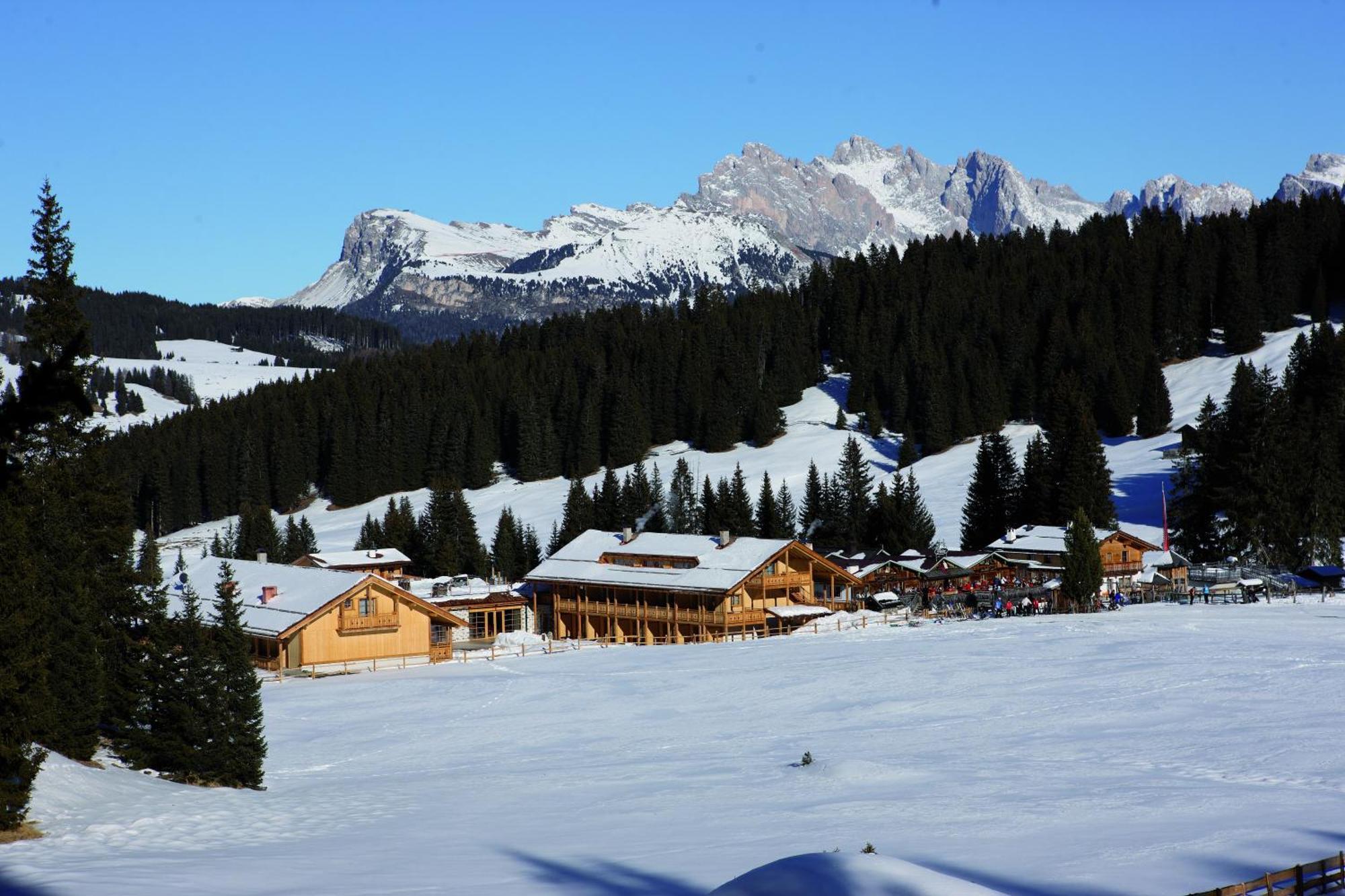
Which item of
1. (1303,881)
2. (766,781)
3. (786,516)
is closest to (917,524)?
(786,516)

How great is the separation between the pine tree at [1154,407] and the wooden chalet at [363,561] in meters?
64.1

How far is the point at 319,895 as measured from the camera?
56.4ft

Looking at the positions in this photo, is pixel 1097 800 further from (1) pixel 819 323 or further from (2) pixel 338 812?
(1) pixel 819 323

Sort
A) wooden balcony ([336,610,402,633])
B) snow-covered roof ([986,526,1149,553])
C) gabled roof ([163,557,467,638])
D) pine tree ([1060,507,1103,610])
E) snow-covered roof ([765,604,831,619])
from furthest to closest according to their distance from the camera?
1. snow-covered roof ([986,526,1149,553])
2. snow-covered roof ([765,604,831,619])
3. pine tree ([1060,507,1103,610])
4. wooden balcony ([336,610,402,633])
5. gabled roof ([163,557,467,638])

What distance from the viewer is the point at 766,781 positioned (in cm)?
2595

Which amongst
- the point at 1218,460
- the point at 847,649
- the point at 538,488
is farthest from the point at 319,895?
the point at 538,488

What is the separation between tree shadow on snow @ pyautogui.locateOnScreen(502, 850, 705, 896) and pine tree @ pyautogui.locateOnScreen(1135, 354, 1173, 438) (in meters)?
97.6

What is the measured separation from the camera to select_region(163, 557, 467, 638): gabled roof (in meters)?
52.7

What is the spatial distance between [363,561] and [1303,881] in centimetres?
7419

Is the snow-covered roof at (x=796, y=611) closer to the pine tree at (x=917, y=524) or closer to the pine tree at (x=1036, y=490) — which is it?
the pine tree at (x=917, y=524)

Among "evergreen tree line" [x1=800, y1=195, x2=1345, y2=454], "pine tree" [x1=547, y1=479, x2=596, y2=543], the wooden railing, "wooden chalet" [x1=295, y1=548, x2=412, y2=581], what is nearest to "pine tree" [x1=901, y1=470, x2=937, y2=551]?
"pine tree" [x1=547, y1=479, x2=596, y2=543]

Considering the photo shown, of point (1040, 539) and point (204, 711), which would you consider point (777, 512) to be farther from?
point (204, 711)

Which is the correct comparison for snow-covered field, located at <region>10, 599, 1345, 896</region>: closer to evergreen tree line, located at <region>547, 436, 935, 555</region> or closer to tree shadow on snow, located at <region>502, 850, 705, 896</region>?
tree shadow on snow, located at <region>502, 850, 705, 896</region>

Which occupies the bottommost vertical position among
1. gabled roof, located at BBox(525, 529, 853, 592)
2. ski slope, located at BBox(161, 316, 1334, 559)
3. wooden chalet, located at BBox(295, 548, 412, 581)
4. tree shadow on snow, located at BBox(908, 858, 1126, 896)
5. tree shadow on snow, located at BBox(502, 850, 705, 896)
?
tree shadow on snow, located at BBox(908, 858, 1126, 896)
